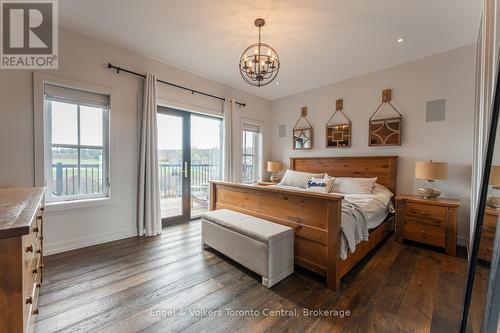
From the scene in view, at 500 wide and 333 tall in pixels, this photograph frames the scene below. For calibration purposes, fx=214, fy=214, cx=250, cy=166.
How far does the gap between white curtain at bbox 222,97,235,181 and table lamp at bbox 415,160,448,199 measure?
3.13 m

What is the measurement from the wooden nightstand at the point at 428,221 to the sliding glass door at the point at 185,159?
3252 mm

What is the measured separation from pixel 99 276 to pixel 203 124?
2.96 metres

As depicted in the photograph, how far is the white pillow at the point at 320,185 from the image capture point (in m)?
3.50

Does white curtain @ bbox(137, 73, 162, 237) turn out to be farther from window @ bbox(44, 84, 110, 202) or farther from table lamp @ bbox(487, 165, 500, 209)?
table lamp @ bbox(487, 165, 500, 209)

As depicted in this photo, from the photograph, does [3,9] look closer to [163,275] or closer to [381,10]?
[163,275]

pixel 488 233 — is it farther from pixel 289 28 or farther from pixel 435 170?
pixel 289 28

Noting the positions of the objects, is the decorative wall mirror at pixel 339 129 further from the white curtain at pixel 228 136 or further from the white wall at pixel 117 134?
the white wall at pixel 117 134

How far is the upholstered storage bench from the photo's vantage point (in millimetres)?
2006

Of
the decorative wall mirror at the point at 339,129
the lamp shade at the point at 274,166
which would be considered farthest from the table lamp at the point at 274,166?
the decorative wall mirror at the point at 339,129

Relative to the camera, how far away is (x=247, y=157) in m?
5.24

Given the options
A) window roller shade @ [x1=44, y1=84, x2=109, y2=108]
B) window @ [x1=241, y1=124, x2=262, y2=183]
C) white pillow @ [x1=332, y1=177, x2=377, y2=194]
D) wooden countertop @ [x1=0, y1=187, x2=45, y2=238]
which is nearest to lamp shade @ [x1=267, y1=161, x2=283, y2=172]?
window @ [x1=241, y1=124, x2=262, y2=183]

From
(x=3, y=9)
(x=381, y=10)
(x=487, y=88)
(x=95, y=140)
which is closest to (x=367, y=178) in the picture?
(x=487, y=88)

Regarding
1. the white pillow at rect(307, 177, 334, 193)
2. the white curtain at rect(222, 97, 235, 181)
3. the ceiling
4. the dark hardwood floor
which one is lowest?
the dark hardwood floor

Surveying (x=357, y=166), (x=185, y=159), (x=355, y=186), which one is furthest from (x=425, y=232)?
(x=185, y=159)
